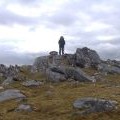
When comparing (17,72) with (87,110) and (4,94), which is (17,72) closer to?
(4,94)

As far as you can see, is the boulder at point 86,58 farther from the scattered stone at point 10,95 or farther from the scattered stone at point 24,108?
the scattered stone at point 24,108

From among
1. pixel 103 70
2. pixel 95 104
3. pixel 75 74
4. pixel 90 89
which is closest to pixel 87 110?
pixel 95 104

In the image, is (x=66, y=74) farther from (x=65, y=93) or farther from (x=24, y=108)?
(x=24, y=108)

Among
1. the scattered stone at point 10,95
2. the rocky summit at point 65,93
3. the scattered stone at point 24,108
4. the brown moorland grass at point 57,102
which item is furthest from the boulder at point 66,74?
the scattered stone at point 24,108

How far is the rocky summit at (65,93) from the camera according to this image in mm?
32688

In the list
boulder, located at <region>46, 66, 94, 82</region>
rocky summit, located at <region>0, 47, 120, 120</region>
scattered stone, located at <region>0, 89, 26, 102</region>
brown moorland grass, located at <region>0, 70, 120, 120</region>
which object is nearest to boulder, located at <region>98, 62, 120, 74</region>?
rocky summit, located at <region>0, 47, 120, 120</region>

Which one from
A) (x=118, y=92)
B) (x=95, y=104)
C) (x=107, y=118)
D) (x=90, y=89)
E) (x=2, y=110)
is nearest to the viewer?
(x=107, y=118)

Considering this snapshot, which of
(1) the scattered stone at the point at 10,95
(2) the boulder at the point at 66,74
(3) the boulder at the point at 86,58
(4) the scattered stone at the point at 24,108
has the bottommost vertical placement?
(4) the scattered stone at the point at 24,108

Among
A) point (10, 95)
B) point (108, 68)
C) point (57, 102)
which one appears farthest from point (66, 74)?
point (57, 102)

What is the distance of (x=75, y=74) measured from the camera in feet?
180

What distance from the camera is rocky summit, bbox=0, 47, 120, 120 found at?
32.7 m

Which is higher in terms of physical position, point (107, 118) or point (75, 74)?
point (75, 74)

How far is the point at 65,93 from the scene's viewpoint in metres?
42.3

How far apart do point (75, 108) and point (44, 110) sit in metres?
2.85
